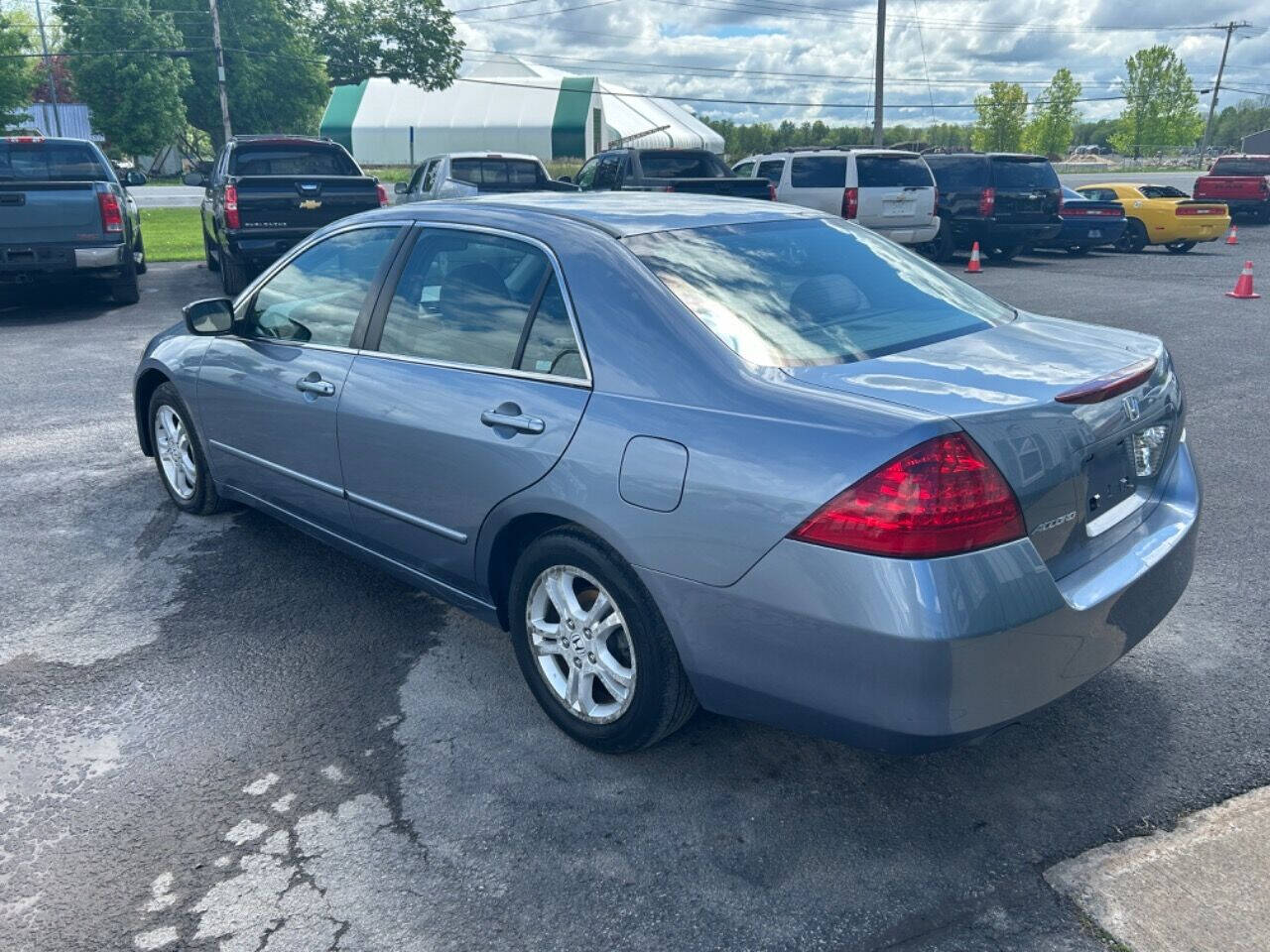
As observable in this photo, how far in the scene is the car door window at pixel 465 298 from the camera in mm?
3439

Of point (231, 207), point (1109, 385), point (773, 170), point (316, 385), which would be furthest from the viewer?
point (773, 170)

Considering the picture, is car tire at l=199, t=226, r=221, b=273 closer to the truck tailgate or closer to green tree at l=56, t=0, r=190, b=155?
the truck tailgate

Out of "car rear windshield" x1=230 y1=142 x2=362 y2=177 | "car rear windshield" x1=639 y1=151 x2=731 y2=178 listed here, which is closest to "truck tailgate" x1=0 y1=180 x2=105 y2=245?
"car rear windshield" x1=230 y1=142 x2=362 y2=177

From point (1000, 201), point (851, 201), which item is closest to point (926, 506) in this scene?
point (851, 201)

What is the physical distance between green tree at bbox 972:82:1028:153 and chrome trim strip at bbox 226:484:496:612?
3569 inches

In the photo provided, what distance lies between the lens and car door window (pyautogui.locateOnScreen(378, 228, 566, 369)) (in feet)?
11.3

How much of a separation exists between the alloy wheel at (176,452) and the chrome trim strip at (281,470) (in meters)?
0.46

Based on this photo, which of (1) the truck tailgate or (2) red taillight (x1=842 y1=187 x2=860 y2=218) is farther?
(2) red taillight (x1=842 y1=187 x2=860 y2=218)

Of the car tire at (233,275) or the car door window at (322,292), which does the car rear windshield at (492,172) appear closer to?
the car tire at (233,275)

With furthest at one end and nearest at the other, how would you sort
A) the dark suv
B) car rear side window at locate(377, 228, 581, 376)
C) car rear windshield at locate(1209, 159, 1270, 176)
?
car rear windshield at locate(1209, 159, 1270, 176)
the dark suv
car rear side window at locate(377, 228, 581, 376)

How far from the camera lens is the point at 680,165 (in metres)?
16.3

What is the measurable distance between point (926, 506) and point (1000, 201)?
1808cm

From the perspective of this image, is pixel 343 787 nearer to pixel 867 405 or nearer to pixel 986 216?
pixel 867 405

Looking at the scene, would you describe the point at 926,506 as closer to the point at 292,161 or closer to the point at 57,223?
the point at 57,223
